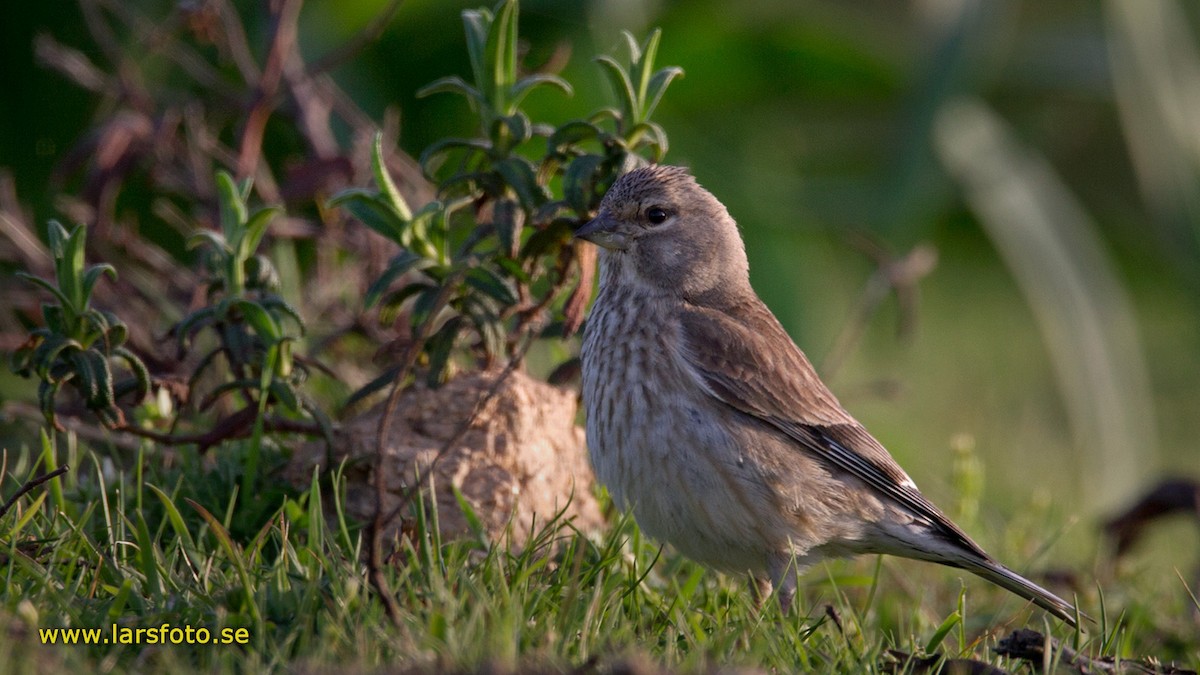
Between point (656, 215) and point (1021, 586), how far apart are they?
4.83 ft

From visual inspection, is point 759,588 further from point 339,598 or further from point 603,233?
point 339,598

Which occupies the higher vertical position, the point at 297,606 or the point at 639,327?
the point at 639,327

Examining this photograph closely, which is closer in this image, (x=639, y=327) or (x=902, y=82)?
(x=639, y=327)

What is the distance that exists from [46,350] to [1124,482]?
515 centimetres

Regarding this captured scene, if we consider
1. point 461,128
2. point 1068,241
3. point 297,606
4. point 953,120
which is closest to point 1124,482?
point 1068,241

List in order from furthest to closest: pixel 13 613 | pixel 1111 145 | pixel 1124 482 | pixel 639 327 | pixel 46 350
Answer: pixel 1111 145, pixel 1124 482, pixel 639 327, pixel 46 350, pixel 13 613

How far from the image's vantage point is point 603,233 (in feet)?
13.1

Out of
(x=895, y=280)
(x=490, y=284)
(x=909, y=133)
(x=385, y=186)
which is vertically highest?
(x=909, y=133)

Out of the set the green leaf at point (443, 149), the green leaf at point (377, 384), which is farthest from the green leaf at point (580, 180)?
the green leaf at point (377, 384)

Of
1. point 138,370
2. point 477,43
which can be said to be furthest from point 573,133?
point 138,370

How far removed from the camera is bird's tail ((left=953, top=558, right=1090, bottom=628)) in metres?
3.76

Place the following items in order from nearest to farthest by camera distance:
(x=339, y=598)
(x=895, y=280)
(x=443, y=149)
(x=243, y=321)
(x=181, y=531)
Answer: (x=339, y=598) < (x=181, y=531) < (x=243, y=321) < (x=443, y=149) < (x=895, y=280)

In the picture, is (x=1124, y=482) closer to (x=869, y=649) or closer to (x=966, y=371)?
(x=966, y=371)

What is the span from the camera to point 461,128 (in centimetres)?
698
